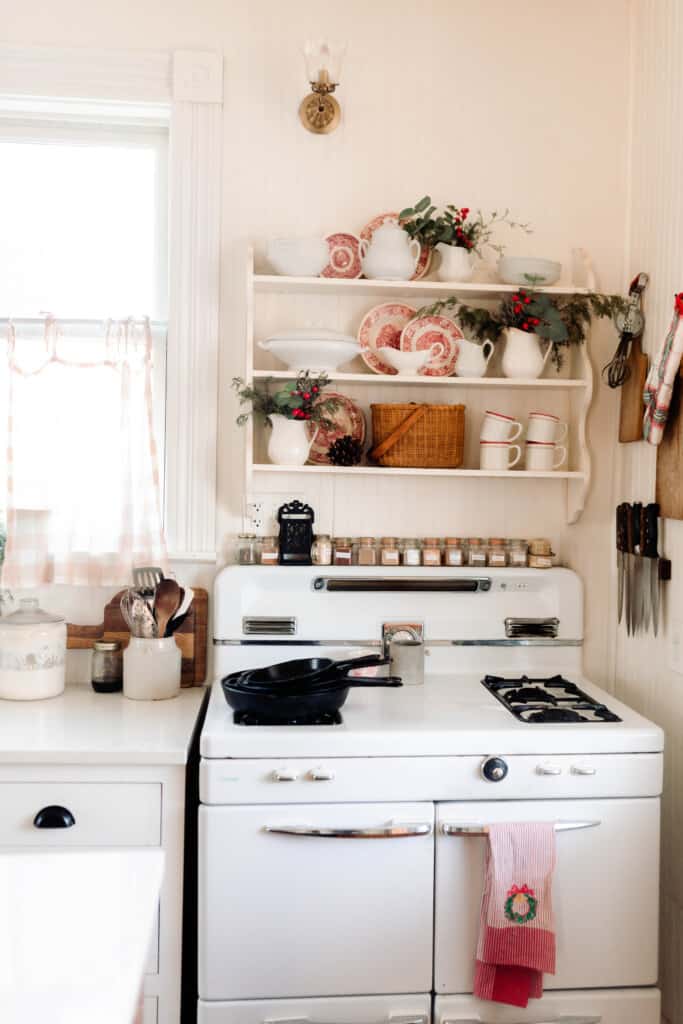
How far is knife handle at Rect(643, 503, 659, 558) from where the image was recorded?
2.32 m

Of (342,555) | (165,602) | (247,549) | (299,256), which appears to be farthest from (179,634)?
(299,256)

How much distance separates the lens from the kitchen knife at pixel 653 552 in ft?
7.61

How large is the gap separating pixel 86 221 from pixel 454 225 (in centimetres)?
107

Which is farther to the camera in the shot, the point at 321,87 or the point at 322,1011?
the point at 321,87

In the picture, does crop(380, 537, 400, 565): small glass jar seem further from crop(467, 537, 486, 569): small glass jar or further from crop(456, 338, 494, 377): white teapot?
crop(456, 338, 494, 377): white teapot

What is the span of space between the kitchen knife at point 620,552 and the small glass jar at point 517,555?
0.26 m

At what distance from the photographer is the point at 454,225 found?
2551mm

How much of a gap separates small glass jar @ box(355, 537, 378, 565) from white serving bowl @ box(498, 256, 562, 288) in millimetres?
829

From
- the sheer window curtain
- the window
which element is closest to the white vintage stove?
the sheer window curtain

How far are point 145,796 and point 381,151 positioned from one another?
A: 6.08ft

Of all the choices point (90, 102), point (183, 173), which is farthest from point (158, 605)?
point (90, 102)

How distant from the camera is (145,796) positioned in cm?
206

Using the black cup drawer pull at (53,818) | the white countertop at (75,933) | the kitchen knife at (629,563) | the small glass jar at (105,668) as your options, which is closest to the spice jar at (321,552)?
the small glass jar at (105,668)

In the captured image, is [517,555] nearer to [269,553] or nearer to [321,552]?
[321,552]
